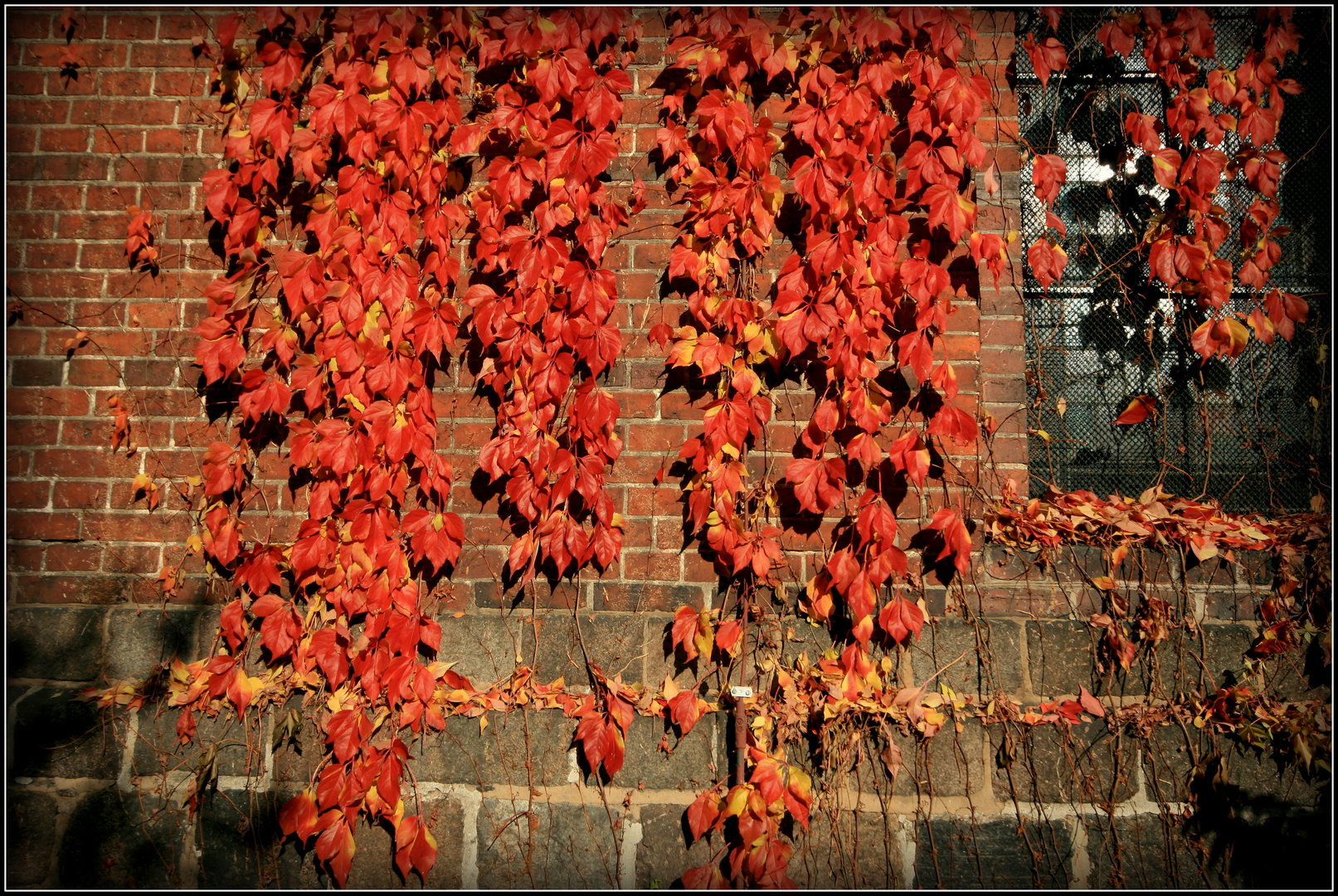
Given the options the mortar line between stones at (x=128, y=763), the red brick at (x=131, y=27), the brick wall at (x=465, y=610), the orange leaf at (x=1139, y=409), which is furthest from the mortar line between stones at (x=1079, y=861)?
the red brick at (x=131, y=27)

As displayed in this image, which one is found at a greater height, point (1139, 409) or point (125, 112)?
point (125, 112)

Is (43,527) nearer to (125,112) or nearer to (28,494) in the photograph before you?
(28,494)

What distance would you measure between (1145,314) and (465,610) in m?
2.35

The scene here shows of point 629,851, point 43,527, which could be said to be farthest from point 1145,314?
point 43,527

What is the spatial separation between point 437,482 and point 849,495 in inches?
48.0

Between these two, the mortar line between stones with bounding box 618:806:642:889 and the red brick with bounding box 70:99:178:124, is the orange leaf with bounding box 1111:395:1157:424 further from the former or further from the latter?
the red brick with bounding box 70:99:178:124

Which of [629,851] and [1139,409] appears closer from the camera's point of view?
[629,851]

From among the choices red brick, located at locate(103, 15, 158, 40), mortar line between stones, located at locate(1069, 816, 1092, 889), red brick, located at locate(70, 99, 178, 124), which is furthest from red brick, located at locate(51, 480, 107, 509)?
mortar line between stones, located at locate(1069, 816, 1092, 889)

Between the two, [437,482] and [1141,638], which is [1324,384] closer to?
[1141,638]

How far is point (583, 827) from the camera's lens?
1948 mm

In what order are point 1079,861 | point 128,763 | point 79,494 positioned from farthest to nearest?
point 79,494
point 128,763
point 1079,861

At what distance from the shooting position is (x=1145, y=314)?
2164 millimetres

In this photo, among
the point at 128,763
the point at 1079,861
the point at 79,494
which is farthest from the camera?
the point at 79,494

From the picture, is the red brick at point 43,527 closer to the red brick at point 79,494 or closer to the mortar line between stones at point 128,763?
the red brick at point 79,494
